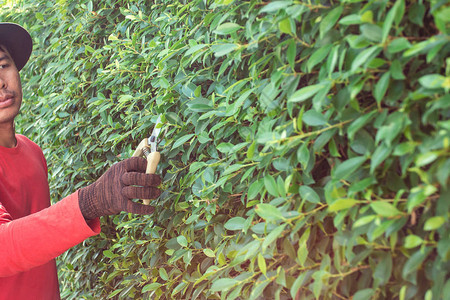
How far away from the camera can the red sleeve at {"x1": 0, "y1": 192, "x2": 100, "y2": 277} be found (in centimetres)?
175

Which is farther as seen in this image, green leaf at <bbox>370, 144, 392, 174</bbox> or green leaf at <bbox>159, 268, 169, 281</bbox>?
green leaf at <bbox>159, 268, 169, 281</bbox>

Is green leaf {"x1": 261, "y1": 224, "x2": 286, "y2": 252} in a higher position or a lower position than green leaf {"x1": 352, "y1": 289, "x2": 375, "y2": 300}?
higher

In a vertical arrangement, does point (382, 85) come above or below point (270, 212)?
above

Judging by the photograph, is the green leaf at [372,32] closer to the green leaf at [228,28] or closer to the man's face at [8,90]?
the green leaf at [228,28]

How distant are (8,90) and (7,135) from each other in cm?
21

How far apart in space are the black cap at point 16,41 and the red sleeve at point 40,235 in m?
1.05

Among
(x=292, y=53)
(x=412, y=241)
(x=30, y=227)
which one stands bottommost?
(x=30, y=227)

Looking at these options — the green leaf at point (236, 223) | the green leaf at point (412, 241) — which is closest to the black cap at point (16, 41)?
the green leaf at point (236, 223)

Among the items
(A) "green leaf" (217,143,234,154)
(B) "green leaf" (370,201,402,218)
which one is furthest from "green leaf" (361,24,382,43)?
(A) "green leaf" (217,143,234,154)

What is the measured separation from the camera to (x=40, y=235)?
1755 millimetres

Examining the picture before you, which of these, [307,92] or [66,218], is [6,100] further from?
[307,92]

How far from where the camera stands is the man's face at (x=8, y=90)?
2215mm

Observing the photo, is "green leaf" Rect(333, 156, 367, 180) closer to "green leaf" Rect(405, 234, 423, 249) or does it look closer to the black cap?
"green leaf" Rect(405, 234, 423, 249)

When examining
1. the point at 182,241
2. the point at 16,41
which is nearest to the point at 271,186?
the point at 182,241
